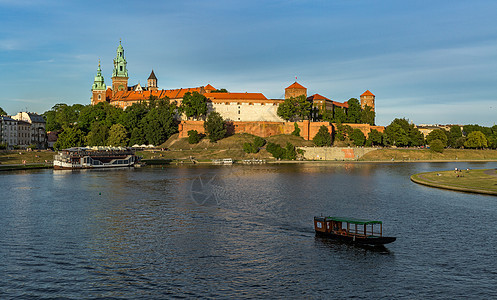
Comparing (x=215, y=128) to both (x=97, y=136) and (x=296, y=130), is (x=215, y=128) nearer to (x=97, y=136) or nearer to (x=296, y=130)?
(x=296, y=130)

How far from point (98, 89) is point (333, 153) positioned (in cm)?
10635

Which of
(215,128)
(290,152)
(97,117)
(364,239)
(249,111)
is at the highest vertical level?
(249,111)

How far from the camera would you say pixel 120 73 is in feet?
643

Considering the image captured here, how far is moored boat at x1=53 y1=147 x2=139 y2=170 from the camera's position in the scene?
10409 cm

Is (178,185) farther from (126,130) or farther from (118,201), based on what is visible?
(126,130)

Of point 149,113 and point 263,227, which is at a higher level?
point 149,113

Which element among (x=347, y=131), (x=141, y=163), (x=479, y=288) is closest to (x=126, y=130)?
(x=141, y=163)

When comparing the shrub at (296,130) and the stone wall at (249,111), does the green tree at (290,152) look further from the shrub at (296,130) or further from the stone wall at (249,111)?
the stone wall at (249,111)

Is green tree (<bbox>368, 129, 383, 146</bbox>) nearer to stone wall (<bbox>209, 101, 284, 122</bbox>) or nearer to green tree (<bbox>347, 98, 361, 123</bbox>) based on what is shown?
green tree (<bbox>347, 98, 361, 123</bbox>)

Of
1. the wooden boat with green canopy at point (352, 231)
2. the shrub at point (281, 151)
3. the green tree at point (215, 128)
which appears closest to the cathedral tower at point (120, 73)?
the green tree at point (215, 128)

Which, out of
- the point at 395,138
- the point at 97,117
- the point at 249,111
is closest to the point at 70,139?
the point at 97,117

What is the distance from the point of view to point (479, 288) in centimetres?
2430

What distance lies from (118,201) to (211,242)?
930 inches

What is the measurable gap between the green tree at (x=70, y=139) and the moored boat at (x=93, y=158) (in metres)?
20.3
